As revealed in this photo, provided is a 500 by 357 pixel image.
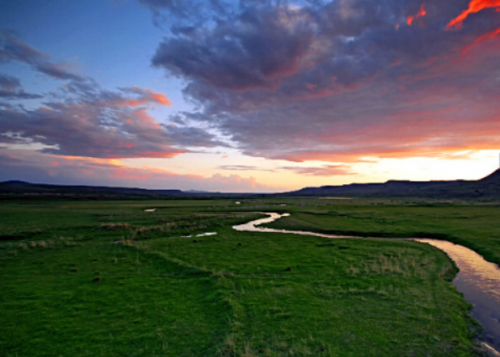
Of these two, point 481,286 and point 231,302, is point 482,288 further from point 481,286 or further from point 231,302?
point 231,302

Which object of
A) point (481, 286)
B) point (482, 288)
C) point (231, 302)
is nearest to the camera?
point (231, 302)

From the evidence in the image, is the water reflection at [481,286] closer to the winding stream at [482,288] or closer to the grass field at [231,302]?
the winding stream at [482,288]

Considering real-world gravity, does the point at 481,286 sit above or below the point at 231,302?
below

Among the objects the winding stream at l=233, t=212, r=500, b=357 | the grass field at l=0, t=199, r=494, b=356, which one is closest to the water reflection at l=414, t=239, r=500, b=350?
the winding stream at l=233, t=212, r=500, b=357

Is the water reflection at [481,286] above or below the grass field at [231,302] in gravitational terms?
below

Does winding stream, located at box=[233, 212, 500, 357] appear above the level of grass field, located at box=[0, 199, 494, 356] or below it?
below

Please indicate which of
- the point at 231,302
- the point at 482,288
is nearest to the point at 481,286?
the point at 482,288

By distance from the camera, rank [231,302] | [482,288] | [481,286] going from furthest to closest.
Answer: [481,286], [482,288], [231,302]

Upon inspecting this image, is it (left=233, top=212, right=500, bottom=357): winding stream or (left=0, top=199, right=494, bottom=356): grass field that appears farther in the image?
(left=233, top=212, right=500, bottom=357): winding stream

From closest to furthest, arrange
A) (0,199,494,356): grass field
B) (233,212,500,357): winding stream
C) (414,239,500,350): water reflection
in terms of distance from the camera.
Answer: (0,199,494,356): grass field → (233,212,500,357): winding stream → (414,239,500,350): water reflection

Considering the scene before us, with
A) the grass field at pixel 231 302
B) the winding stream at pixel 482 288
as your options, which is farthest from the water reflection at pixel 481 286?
the grass field at pixel 231 302

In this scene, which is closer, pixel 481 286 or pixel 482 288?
pixel 482 288

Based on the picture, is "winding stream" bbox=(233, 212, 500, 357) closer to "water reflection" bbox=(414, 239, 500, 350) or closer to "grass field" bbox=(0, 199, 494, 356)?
"water reflection" bbox=(414, 239, 500, 350)

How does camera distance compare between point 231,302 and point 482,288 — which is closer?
point 231,302
